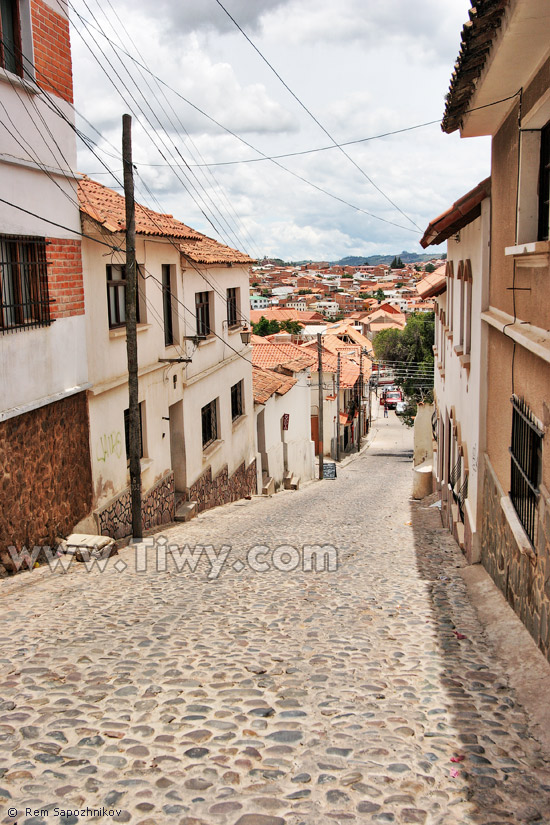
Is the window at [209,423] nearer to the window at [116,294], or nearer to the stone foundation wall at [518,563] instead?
the window at [116,294]

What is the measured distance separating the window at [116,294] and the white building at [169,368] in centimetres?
2

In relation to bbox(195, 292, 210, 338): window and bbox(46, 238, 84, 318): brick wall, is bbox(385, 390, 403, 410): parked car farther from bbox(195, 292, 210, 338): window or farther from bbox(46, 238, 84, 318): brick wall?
bbox(46, 238, 84, 318): brick wall

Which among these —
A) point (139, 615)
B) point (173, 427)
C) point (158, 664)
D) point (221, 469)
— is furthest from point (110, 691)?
point (221, 469)

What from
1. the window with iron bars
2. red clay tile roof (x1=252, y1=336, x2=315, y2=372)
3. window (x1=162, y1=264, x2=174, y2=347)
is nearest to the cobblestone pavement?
the window with iron bars

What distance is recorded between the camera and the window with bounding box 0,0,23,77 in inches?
346

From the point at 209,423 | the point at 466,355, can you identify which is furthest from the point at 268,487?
the point at 466,355

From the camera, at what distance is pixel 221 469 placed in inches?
773

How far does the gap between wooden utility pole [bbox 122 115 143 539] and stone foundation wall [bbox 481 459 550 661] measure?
5776 mm

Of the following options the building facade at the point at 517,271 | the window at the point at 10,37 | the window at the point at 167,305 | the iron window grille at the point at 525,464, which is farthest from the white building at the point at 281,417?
the iron window grille at the point at 525,464

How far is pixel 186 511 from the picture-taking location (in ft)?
52.5

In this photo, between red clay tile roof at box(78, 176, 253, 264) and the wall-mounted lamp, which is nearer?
red clay tile roof at box(78, 176, 253, 264)

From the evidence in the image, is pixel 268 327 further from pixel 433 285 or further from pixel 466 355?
pixel 466 355

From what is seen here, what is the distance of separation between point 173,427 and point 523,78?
11539 millimetres

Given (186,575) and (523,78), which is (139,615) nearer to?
(186,575)
